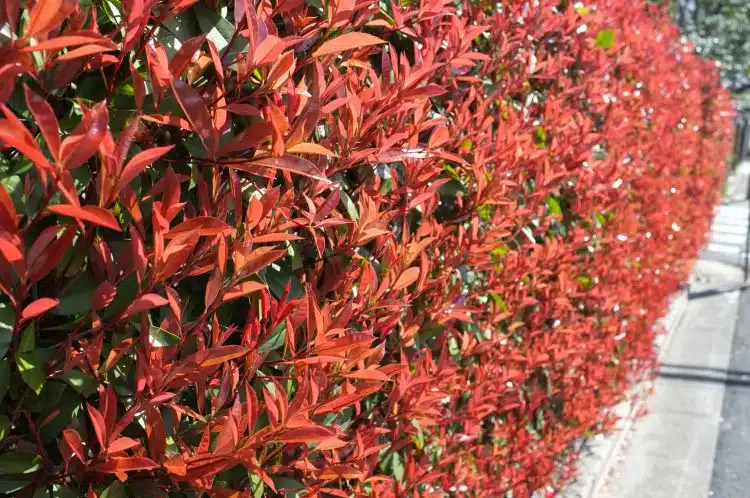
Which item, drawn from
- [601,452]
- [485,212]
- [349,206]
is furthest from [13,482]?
[601,452]

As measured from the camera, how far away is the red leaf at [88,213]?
105cm

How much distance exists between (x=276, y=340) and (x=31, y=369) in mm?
531

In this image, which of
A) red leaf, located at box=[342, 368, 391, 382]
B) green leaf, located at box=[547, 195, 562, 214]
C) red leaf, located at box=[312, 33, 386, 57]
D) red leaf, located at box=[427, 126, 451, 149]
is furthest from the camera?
green leaf, located at box=[547, 195, 562, 214]

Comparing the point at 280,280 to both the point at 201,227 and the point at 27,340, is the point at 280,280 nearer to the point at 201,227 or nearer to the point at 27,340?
the point at 201,227

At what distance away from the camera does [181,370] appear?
52.9 inches

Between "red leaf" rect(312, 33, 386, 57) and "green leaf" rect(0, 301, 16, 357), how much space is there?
733mm

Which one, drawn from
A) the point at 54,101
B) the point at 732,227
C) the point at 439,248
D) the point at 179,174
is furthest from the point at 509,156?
the point at 732,227

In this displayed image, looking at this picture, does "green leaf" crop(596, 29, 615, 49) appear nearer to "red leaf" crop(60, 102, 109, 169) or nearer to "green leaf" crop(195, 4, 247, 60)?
"green leaf" crop(195, 4, 247, 60)

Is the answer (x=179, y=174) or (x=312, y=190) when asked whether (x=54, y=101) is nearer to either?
(x=179, y=174)

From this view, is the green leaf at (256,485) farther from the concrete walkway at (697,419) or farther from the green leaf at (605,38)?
the concrete walkway at (697,419)

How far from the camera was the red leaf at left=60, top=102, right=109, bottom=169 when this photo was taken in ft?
3.44

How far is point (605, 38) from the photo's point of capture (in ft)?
13.5

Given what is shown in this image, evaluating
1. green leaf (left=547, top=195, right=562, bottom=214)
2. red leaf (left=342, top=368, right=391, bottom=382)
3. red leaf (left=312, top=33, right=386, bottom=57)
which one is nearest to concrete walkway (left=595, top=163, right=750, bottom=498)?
green leaf (left=547, top=195, right=562, bottom=214)

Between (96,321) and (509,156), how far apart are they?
5.79 ft
